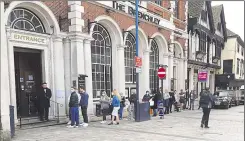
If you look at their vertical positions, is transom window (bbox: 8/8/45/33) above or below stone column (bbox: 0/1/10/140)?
above

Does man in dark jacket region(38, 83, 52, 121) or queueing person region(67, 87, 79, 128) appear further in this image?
man in dark jacket region(38, 83, 52, 121)

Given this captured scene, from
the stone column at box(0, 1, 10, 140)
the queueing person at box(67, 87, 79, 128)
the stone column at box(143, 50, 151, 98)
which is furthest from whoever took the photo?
the stone column at box(143, 50, 151, 98)

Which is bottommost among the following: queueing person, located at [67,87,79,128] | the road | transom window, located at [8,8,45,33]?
the road

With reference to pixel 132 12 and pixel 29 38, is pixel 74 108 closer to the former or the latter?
pixel 29 38

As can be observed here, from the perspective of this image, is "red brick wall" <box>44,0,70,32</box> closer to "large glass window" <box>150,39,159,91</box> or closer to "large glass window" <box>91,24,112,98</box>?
"large glass window" <box>91,24,112,98</box>

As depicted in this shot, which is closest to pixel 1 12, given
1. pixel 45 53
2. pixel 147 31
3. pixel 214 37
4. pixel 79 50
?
pixel 45 53

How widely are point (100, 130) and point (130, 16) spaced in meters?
7.74

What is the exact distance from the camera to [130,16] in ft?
50.7

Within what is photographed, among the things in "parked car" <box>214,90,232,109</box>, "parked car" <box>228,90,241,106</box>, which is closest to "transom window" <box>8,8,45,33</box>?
"parked car" <box>214,90,232,109</box>

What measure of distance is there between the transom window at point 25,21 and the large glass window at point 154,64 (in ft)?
29.5

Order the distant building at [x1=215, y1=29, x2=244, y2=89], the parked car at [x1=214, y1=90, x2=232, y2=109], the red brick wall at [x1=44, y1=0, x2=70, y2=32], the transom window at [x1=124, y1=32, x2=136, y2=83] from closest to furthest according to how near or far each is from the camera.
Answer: the red brick wall at [x1=44, y1=0, x2=70, y2=32] → the transom window at [x1=124, y1=32, x2=136, y2=83] → the parked car at [x1=214, y1=90, x2=232, y2=109] → the distant building at [x1=215, y1=29, x2=244, y2=89]

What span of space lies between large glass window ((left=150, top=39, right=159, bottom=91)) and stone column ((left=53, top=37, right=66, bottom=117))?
321 inches

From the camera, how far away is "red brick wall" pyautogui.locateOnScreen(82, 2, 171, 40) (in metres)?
12.6

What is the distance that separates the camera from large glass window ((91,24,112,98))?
1378cm
